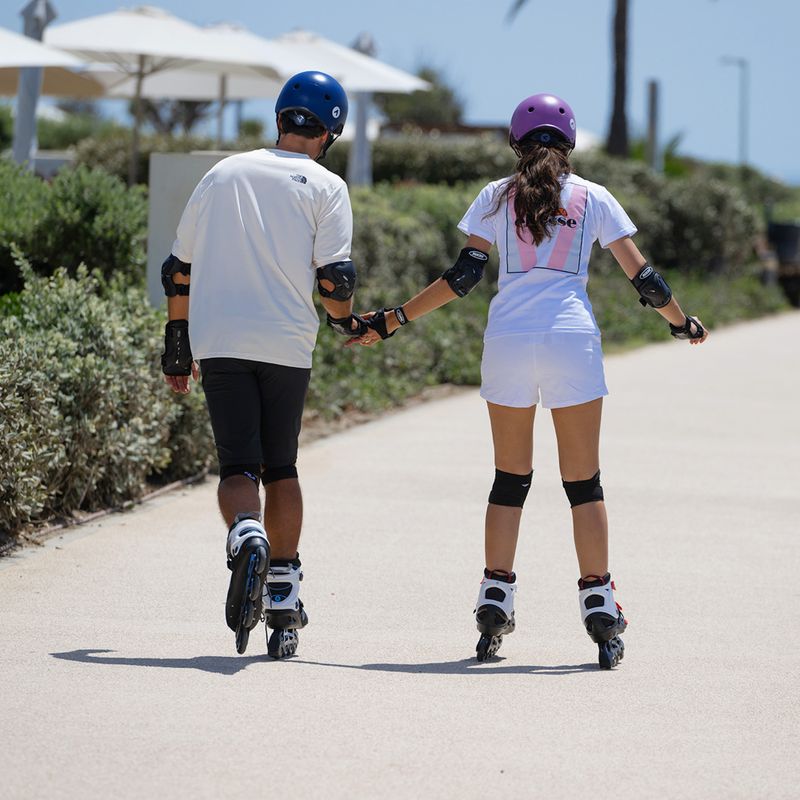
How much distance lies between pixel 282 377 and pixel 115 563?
1653 millimetres

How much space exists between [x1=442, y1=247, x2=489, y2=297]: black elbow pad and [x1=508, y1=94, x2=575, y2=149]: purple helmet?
1.29 ft

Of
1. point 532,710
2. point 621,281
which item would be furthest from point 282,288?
point 621,281

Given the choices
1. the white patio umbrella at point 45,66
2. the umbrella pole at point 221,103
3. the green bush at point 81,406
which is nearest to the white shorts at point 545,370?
the green bush at point 81,406

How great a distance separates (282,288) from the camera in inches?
189

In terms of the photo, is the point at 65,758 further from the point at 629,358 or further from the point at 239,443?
the point at 629,358

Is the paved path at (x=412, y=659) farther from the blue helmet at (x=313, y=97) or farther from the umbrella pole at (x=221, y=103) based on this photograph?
the umbrella pole at (x=221, y=103)

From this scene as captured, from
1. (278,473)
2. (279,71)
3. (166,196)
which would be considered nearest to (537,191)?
(278,473)

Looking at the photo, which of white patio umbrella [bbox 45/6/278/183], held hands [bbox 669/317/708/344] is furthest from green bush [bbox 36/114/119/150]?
held hands [bbox 669/317/708/344]

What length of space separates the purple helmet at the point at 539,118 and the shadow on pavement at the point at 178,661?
6.30 ft

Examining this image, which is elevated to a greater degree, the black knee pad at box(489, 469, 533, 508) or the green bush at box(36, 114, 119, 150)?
the green bush at box(36, 114, 119, 150)

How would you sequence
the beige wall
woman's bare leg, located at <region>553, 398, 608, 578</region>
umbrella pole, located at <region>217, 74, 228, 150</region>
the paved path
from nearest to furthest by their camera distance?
the paved path < woman's bare leg, located at <region>553, 398, 608, 578</region> < the beige wall < umbrella pole, located at <region>217, 74, 228, 150</region>

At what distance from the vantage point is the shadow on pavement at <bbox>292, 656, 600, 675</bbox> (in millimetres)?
4750

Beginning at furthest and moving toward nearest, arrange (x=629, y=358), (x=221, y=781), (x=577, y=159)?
1. (x=577, y=159)
2. (x=629, y=358)
3. (x=221, y=781)

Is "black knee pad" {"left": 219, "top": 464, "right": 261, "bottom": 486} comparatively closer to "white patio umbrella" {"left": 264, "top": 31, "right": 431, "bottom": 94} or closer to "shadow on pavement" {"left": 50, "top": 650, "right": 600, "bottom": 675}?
"shadow on pavement" {"left": 50, "top": 650, "right": 600, "bottom": 675}
